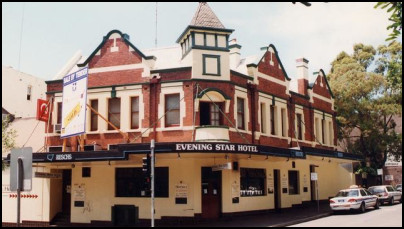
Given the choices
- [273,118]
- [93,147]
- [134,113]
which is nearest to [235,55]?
[273,118]

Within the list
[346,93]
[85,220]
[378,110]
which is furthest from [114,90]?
[378,110]

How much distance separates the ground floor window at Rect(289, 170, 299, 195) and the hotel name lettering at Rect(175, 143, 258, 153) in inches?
338

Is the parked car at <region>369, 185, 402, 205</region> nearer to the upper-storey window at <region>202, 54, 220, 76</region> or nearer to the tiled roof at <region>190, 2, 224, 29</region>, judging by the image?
the upper-storey window at <region>202, 54, 220, 76</region>

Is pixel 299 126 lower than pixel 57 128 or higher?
higher

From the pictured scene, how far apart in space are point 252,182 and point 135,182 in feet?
21.3

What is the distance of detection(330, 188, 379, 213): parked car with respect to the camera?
77.8 feet

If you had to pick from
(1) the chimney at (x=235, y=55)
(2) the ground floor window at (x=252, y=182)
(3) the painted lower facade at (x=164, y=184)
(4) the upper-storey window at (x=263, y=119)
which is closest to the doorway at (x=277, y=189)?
(3) the painted lower facade at (x=164, y=184)

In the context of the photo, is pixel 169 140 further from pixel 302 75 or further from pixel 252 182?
pixel 302 75

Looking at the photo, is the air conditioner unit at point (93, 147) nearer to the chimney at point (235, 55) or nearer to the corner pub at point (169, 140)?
the corner pub at point (169, 140)

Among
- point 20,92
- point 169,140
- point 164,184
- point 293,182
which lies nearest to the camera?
point 164,184

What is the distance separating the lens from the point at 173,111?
22.5m

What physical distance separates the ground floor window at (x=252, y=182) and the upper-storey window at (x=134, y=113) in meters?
6.11

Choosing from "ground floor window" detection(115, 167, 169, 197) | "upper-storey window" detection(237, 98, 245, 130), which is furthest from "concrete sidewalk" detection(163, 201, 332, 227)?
"upper-storey window" detection(237, 98, 245, 130)

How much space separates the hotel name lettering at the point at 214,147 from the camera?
63.3 feet
